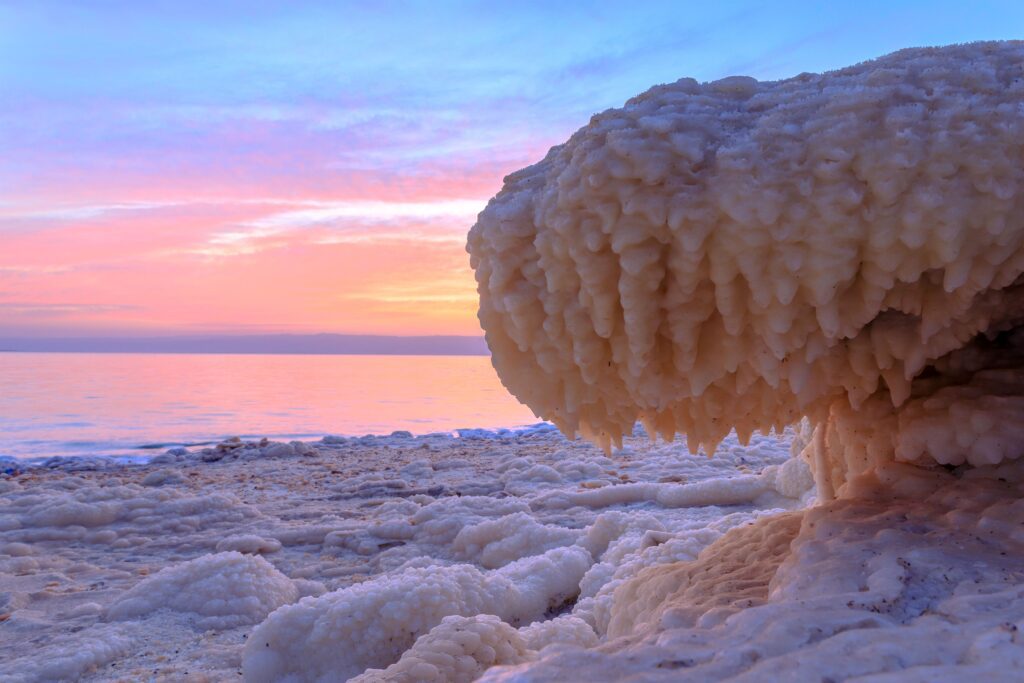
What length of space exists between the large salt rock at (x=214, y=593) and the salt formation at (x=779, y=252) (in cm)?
197

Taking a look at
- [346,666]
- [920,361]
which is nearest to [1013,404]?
[920,361]

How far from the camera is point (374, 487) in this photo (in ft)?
20.5

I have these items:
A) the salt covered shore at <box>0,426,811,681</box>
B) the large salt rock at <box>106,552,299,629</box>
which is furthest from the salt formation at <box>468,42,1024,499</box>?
the large salt rock at <box>106,552,299,629</box>

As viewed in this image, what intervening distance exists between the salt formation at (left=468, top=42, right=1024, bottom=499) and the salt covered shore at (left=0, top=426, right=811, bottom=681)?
2.33 feet

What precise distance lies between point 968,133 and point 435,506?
Answer: 3.87 meters

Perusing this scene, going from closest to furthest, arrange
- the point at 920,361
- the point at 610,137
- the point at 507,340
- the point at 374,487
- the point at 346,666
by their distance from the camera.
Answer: the point at 610,137
the point at 920,361
the point at 507,340
the point at 346,666
the point at 374,487

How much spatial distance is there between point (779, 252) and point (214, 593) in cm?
280

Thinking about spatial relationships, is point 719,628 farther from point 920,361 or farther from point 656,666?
point 920,361

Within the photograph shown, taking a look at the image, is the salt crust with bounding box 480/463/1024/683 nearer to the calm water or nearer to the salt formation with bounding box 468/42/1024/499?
the salt formation with bounding box 468/42/1024/499

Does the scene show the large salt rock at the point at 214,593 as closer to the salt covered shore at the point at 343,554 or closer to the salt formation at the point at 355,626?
the salt covered shore at the point at 343,554

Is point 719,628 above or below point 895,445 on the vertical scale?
below

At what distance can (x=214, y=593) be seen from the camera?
3275 mm

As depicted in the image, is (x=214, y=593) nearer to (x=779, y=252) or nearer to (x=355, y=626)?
(x=355, y=626)

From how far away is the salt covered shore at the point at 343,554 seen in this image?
8.07 ft
